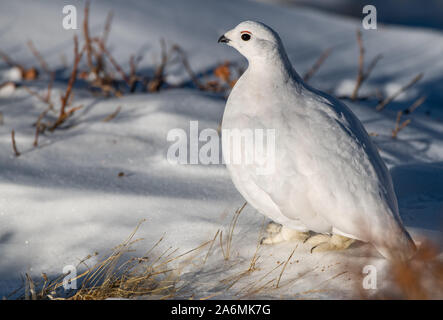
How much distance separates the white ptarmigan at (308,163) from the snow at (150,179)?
0.20m

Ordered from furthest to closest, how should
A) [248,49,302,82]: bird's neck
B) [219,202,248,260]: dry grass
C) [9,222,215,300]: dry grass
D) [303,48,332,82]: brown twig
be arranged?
1. [303,48,332,82]: brown twig
2. [219,202,248,260]: dry grass
3. [248,49,302,82]: bird's neck
4. [9,222,215,300]: dry grass

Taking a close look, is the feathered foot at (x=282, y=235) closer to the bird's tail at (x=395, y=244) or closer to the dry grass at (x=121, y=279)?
the dry grass at (x=121, y=279)

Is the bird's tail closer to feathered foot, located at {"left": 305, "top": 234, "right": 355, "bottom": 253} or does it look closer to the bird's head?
feathered foot, located at {"left": 305, "top": 234, "right": 355, "bottom": 253}

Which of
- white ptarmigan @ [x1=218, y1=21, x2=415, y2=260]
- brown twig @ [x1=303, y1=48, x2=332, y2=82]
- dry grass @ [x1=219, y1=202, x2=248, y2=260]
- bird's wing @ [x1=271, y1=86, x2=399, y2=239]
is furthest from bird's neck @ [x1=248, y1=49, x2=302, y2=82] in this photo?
brown twig @ [x1=303, y1=48, x2=332, y2=82]

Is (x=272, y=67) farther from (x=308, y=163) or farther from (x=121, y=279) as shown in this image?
(x=121, y=279)

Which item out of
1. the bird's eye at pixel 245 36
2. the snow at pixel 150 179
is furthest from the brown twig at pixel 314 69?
the bird's eye at pixel 245 36

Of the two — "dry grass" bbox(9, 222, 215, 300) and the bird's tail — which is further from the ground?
the bird's tail

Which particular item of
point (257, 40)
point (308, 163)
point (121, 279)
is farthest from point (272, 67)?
point (121, 279)

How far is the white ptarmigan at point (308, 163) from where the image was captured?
5.40ft

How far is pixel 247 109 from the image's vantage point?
1.84 m

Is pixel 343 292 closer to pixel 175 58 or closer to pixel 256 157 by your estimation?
pixel 256 157

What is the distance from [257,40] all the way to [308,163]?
53cm

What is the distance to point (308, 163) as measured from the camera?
5.55 feet

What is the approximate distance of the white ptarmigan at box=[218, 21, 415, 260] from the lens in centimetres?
165
